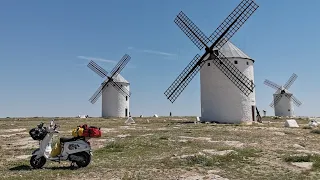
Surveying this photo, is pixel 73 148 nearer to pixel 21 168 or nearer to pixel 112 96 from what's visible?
pixel 21 168

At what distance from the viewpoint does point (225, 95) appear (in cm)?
3775

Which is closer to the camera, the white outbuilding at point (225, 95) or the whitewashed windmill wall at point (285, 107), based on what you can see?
the white outbuilding at point (225, 95)

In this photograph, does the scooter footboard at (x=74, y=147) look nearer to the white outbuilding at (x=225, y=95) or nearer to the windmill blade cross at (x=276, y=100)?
the white outbuilding at (x=225, y=95)

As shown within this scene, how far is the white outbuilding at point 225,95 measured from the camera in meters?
37.6

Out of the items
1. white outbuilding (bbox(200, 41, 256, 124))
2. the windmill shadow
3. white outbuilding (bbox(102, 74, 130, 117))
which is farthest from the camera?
white outbuilding (bbox(102, 74, 130, 117))

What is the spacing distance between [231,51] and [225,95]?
5638 millimetres

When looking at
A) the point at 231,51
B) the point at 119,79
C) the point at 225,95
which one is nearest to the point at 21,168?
the point at 225,95

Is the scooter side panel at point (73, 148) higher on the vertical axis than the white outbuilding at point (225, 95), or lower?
lower

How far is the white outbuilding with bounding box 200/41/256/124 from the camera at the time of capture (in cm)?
3762

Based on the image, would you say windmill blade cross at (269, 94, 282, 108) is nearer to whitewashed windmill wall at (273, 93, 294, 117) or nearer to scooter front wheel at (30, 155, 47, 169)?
whitewashed windmill wall at (273, 93, 294, 117)

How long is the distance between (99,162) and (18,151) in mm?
5955

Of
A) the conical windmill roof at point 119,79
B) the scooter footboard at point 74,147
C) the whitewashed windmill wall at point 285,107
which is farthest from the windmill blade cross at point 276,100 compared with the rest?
the scooter footboard at point 74,147

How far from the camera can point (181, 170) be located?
1067 centimetres

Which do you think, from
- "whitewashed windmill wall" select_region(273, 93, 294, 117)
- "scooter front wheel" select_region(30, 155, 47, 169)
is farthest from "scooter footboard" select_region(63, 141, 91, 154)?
"whitewashed windmill wall" select_region(273, 93, 294, 117)
